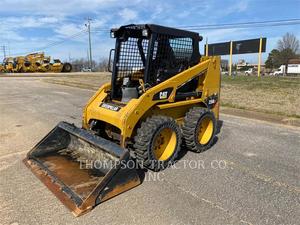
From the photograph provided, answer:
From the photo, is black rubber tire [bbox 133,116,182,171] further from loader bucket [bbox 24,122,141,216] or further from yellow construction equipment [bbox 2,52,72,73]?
yellow construction equipment [bbox 2,52,72,73]

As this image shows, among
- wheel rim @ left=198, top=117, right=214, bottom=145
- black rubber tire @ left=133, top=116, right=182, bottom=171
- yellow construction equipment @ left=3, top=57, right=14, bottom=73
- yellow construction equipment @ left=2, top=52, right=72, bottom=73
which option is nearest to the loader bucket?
black rubber tire @ left=133, top=116, right=182, bottom=171

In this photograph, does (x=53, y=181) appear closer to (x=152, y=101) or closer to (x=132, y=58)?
(x=152, y=101)

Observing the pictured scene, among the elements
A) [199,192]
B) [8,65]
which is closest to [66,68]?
[8,65]

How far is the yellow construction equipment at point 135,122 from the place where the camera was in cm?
361

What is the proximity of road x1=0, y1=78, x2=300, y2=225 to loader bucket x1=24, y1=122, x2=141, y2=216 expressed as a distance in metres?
0.11

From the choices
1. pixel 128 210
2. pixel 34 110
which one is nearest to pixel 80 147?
pixel 128 210

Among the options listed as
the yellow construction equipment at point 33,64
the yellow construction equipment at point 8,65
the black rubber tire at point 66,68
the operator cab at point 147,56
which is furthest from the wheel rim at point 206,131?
the yellow construction equipment at point 8,65

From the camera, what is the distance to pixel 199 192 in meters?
3.56

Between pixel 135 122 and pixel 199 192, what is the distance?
1.30m

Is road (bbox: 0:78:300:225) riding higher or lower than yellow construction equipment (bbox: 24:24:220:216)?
lower

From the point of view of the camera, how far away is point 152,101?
428 cm

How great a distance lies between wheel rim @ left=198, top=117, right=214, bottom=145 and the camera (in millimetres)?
5191

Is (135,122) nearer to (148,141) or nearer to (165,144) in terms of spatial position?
(148,141)

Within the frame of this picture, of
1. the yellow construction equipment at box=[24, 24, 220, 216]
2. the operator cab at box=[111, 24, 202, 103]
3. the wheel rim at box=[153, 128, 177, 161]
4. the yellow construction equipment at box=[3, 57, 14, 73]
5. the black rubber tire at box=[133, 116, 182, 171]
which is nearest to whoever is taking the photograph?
the yellow construction equipment at box=[24, 24, 220, 216]
